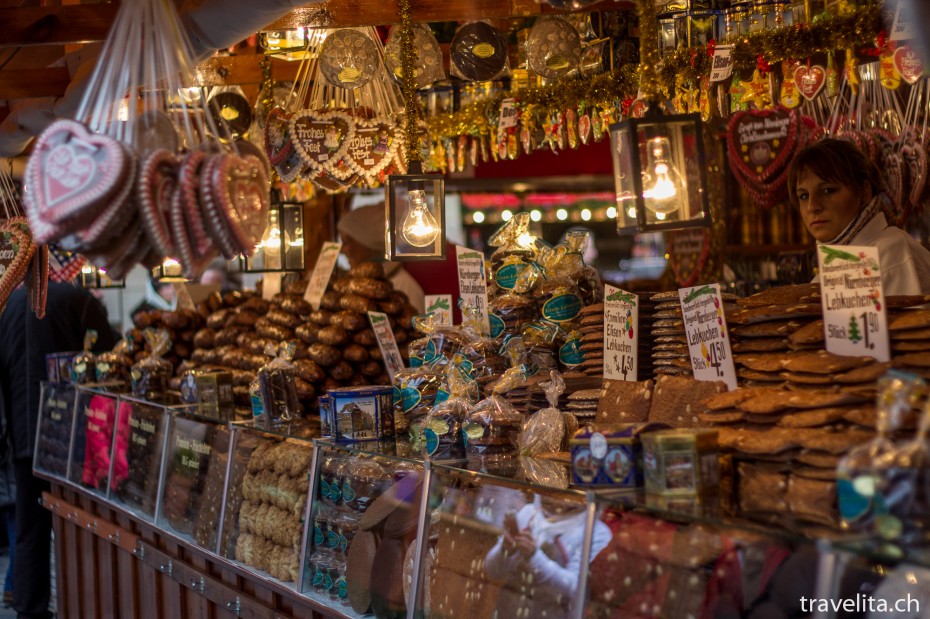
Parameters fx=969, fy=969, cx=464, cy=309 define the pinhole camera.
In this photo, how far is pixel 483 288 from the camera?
3.50 metres

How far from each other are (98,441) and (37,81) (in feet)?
5.99

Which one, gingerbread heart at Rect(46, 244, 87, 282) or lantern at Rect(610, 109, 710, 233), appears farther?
gingerbread heart at Rect(46, 244, 87, 282)

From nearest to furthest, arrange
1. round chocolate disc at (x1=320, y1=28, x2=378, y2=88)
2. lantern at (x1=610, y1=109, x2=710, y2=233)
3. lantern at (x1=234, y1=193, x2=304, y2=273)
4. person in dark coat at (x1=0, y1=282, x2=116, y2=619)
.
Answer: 1. lantern at (x1=610, y1=109, x2=710, y2=233)
2. round chocolate disc at (x1=320, y1=28, x2=378, y2=88)
3. lantern at (x1=234, y1=193, x2=304, y2=273)
4. person in dark coat at (x1=0, y1=282, x2=116, y2=619)

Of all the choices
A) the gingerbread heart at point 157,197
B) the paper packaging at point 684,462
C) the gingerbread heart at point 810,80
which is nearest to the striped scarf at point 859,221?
the gingerbread heart at point 810,80

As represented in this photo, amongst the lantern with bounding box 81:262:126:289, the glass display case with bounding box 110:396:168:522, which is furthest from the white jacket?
the lantern with bounding box 81:262:126:289

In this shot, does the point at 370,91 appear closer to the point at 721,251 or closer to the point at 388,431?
the point at 388,431

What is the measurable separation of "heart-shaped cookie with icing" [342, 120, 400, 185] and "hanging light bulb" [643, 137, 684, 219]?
1.71m

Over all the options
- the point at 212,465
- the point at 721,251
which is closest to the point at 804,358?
the point at 212,465

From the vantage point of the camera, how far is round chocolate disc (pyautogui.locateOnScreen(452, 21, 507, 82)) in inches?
151

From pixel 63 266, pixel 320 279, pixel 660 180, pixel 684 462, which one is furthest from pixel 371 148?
pixel 684 462

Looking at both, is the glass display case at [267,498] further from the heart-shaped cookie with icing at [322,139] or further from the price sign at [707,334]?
the price sign at [707,334]

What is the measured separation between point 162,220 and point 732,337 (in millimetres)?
1448

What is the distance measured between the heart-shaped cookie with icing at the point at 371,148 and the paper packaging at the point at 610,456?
2022 mm

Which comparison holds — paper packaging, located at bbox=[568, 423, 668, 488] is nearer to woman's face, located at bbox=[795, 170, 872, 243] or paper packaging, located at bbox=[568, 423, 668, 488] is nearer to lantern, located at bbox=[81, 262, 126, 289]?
woman's face, located at bbox=[795, 170, 872, 243]
